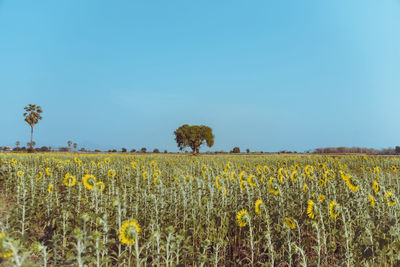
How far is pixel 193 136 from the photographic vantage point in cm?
7044

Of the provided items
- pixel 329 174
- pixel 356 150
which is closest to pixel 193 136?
pixel 356 150

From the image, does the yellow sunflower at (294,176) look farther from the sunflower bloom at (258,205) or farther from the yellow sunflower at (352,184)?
the sunflower bloom at (258,205)

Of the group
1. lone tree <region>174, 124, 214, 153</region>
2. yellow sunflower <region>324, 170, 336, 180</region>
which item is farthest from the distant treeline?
yellow sunflower <region>324, 170, 336, 180</region>

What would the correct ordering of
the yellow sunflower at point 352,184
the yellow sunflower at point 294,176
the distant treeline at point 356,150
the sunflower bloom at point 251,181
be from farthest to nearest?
the distant treeline at point 356,150 → the yellow sunflower at point 294,176 → the sunflower bloom at point 251,181 → the yellow sunflower at point 352,184

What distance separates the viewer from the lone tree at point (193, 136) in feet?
234

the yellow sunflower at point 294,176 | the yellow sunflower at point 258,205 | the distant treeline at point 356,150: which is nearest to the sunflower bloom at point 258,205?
the yellow sunflower at point 258,205

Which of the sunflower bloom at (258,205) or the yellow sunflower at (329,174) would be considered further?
the yellow sunflower at (329,174)

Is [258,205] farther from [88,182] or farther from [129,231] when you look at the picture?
[88,182]

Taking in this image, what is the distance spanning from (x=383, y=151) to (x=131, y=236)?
227 ft

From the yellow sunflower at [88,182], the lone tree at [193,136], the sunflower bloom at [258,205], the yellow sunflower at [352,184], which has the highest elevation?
the lone tree at [193,136]

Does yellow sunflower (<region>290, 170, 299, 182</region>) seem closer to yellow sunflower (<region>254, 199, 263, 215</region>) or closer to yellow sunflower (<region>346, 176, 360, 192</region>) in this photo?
yellow sunflower (<region>346, 176, 360, 192</region>)

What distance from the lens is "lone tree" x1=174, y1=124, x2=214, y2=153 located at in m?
71.3

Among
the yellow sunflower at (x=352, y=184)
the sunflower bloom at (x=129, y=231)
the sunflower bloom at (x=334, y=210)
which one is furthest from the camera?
the yellow sunflower at (x=352, y=184)

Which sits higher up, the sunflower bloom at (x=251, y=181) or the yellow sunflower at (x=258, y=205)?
the sunflower bloom at (x=251, y=181)
